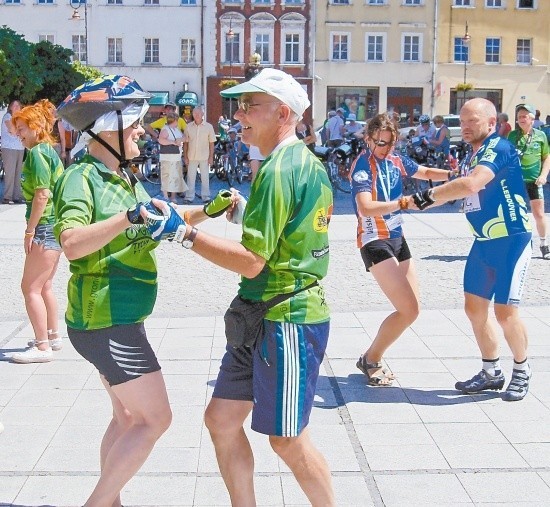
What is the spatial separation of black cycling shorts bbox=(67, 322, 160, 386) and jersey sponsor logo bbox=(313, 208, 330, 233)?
0.79 m

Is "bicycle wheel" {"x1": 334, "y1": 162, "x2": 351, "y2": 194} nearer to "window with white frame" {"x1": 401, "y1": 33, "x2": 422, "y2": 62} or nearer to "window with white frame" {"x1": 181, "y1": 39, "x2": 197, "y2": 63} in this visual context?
"window with white frame" {"x1": 401, "y1": 33, "x2": 422, "y2": 62}

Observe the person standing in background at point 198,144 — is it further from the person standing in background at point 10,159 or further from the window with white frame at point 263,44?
the window with white frame at point 263,44

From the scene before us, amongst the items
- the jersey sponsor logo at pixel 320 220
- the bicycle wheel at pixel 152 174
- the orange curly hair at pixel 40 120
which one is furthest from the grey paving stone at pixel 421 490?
the bicycle wheel at pixel 152 174

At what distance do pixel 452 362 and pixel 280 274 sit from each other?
11.2 feet

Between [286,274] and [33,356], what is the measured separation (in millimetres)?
3615

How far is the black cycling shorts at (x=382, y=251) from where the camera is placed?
18.8 feet

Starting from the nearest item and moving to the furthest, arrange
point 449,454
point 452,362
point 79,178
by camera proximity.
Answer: point 79,178 → point 449,454 → point 452,362

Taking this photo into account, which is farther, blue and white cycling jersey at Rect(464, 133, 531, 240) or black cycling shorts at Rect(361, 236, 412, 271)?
black cycling shorts at Rect(361, 236, 412, 271)

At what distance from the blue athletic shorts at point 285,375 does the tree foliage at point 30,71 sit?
1646cm

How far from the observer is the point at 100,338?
3.43 m

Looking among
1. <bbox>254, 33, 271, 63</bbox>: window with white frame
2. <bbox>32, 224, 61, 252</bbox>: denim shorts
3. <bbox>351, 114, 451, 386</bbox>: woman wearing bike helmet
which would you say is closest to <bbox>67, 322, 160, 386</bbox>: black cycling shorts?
<bbox>351, 114, 451, 386</bbox>: woman wearing bike helmet

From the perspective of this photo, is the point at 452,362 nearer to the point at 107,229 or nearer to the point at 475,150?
the point at 475,150

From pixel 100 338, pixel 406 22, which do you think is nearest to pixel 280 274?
pixel 100 338

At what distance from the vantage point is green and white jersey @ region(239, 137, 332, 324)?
124 inches
